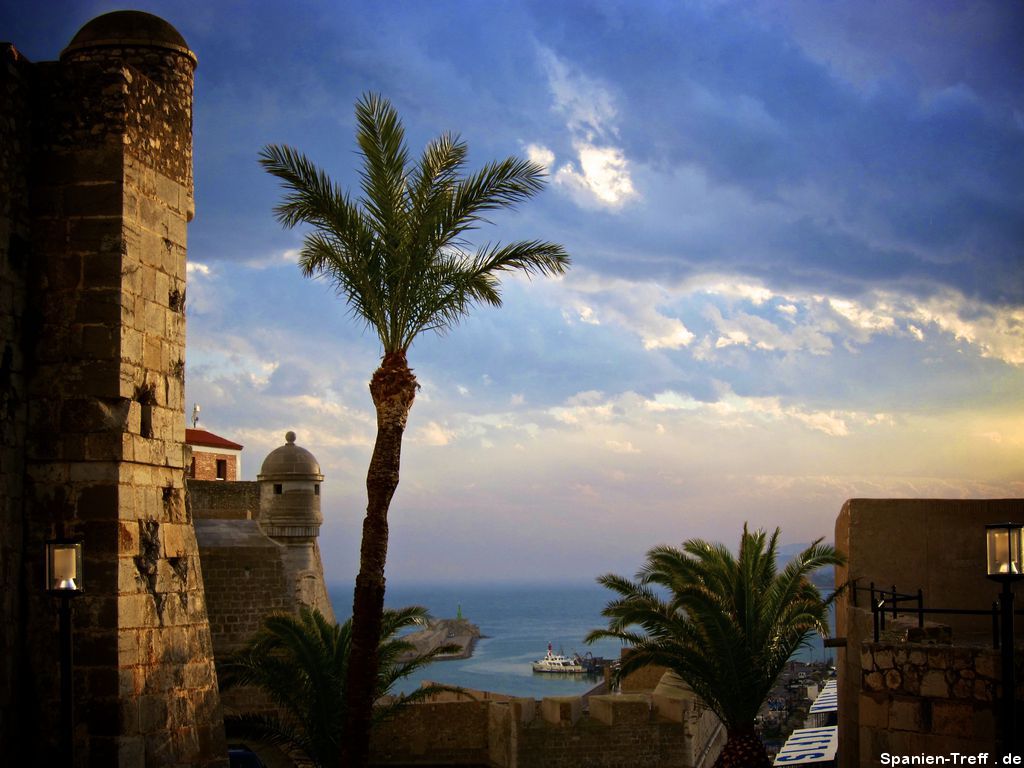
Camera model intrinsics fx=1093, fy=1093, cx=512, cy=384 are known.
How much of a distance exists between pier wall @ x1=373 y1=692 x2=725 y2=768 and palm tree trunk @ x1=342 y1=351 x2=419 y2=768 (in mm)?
6972

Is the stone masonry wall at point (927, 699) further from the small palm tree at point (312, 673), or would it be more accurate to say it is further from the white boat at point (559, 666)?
the white boat at point (559, 666)

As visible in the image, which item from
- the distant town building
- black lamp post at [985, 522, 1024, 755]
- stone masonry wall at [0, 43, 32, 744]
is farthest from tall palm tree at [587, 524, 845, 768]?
the distant town building

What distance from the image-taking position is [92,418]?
795 cm

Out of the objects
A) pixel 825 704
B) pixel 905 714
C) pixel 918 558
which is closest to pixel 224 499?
pixel 825 704

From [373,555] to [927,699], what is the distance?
5.50 m

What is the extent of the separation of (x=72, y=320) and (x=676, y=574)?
9.31 m

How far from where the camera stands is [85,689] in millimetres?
7789

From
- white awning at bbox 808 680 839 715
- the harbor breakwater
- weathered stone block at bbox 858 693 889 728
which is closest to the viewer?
weathered stone block at bbox 858 693 889 728

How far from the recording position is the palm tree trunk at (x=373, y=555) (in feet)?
37.4

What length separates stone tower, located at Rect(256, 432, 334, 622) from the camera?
1991 centimetres

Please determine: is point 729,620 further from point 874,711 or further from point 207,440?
point 207,440

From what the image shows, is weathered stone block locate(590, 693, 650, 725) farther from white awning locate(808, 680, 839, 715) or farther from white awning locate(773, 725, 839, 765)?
white awning locate(808, 680, 839, 715)

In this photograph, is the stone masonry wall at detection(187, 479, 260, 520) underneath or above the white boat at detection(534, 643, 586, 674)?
above

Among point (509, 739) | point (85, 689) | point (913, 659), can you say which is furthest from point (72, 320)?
point (509, 739)
